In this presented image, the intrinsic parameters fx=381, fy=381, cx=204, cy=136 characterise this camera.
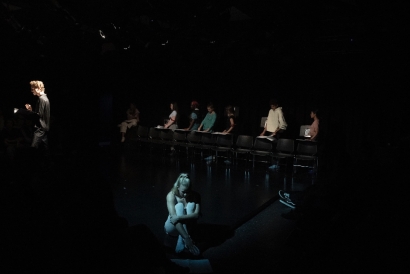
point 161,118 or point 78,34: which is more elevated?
point 78,34

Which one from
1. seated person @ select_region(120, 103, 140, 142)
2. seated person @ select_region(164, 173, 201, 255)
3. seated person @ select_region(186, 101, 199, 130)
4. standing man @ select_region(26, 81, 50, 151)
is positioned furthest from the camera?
seated person @ select_region(120, 103, 140, 142)

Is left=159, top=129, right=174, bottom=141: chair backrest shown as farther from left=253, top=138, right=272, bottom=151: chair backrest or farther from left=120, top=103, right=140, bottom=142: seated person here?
left=253, top=138, right=272, bottom=151: chair backrest

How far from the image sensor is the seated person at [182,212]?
12.9 ft

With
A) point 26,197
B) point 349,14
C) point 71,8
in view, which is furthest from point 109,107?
point 26,197

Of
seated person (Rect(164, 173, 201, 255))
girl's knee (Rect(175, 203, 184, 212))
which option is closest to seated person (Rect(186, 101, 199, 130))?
seated person (Rect(164, 173, 201, 255))

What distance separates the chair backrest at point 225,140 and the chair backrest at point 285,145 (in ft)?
4.41

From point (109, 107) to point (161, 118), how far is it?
6.73ft

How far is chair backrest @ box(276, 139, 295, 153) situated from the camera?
8883 millimetres

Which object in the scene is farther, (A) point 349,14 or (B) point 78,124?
(B) point 78,124

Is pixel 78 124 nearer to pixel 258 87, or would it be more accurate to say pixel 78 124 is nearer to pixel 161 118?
pixel 161 118

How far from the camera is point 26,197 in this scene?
249 cm

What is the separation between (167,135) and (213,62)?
8.23 feet

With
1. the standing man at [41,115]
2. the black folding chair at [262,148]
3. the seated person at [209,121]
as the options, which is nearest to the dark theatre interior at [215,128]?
the standing man at [41,115]

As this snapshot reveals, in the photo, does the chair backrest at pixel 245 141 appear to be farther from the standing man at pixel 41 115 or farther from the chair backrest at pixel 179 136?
the standing man at pixel 41 115
